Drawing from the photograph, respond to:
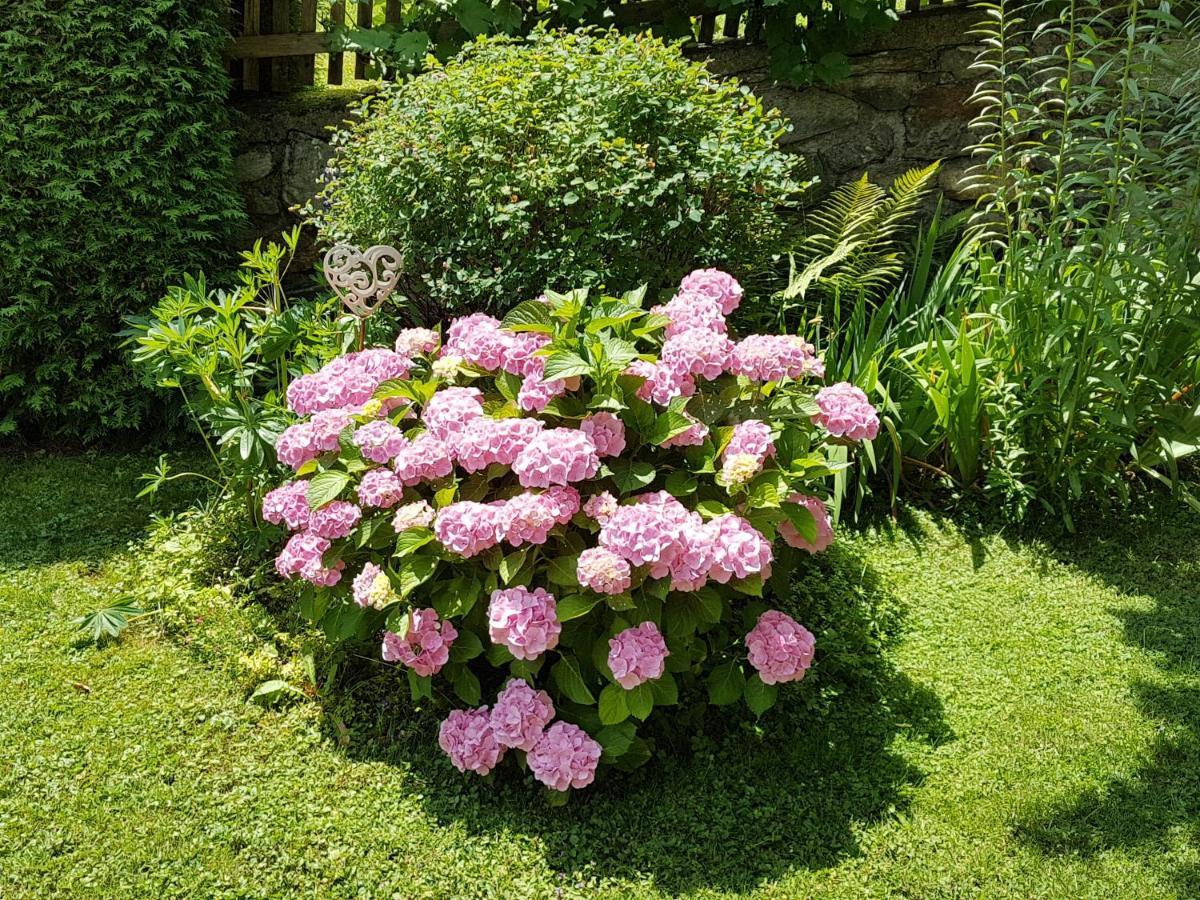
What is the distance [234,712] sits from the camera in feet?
9.63

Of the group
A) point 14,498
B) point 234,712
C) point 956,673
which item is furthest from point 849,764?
point 14,498

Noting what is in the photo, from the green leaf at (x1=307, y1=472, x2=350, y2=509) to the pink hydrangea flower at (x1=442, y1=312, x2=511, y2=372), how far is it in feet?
1.57

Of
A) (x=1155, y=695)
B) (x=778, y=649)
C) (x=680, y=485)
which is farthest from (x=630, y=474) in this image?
(x=1155, y=695)

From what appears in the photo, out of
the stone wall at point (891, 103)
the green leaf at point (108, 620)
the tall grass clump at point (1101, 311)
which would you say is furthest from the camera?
the stone wall at point (891, 103)

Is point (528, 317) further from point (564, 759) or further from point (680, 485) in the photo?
point (564, 759)

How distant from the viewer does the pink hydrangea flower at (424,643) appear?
262cm

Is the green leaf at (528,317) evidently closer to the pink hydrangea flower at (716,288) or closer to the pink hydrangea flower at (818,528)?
the pink hydrangea flower at (716,288)

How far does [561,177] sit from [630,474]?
1217 mm

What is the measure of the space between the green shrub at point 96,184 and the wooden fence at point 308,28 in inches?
15.6

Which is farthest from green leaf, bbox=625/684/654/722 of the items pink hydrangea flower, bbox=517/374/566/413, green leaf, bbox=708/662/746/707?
pink hydrangea flower, bbox=517/374/566/413

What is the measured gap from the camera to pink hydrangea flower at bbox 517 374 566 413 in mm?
2672

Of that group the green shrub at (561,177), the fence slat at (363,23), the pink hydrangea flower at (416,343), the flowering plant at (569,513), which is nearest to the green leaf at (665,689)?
the flowering plant at (569,513)

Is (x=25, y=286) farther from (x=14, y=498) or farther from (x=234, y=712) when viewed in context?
(x=234, y=712)

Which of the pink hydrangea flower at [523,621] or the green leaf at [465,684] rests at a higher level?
the pink hydrangea flower at [523,621]
